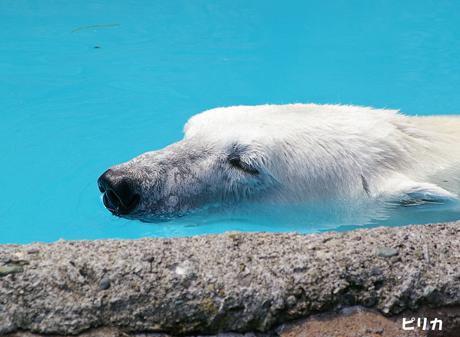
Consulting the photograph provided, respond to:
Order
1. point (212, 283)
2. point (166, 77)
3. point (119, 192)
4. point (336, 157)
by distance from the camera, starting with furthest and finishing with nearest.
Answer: point (166, 77), point (336, 157), point (119, 192), point (212, 283)

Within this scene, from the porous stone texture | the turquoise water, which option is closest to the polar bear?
the turquoise water

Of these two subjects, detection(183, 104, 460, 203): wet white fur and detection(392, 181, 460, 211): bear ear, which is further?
detection(183, 104, 460, 203): wet white fur

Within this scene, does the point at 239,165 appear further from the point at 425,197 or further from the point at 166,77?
the point at 166,77

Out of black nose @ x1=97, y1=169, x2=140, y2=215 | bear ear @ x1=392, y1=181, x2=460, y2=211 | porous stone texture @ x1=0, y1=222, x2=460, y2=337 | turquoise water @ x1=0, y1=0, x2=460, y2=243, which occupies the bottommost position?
porous stone texture @ x1=0, y1=222, x2=460, y2=337

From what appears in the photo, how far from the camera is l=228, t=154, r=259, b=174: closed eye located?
2.84 m

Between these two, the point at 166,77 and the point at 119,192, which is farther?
the point at 166,77

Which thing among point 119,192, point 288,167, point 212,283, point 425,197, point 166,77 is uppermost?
point 166,77

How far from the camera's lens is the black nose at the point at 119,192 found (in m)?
2.59

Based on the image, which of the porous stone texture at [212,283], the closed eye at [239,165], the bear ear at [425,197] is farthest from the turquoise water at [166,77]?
the porous stone texture at [212,283]

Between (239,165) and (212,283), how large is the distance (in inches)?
49.2

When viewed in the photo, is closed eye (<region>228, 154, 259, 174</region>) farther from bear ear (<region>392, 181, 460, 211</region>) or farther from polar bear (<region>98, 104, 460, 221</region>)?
bear ear (<region>392, 181, 460, 211</region>)

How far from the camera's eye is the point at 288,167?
111 inches

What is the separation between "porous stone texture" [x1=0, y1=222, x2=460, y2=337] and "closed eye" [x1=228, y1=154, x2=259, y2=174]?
98cm

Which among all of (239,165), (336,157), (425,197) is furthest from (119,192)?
(425,197)
